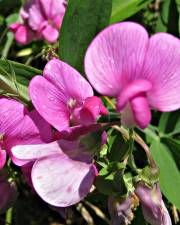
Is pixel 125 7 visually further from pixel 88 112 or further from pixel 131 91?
pixel 131 91

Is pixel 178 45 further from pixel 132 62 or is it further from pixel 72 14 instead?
pixel 72 14

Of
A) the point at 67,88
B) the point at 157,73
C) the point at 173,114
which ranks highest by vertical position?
the point at 157,73

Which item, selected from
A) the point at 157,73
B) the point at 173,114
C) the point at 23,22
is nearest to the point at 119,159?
the point at 157,73

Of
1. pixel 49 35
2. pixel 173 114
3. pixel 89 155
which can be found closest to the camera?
pixel 89 155

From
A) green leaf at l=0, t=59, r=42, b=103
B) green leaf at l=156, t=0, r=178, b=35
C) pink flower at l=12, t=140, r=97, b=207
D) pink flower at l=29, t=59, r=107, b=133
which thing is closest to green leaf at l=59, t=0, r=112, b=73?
green leaf at l=0, t=59, r=42, b=103

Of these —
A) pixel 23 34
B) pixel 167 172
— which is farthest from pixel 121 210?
pixel 23 34
